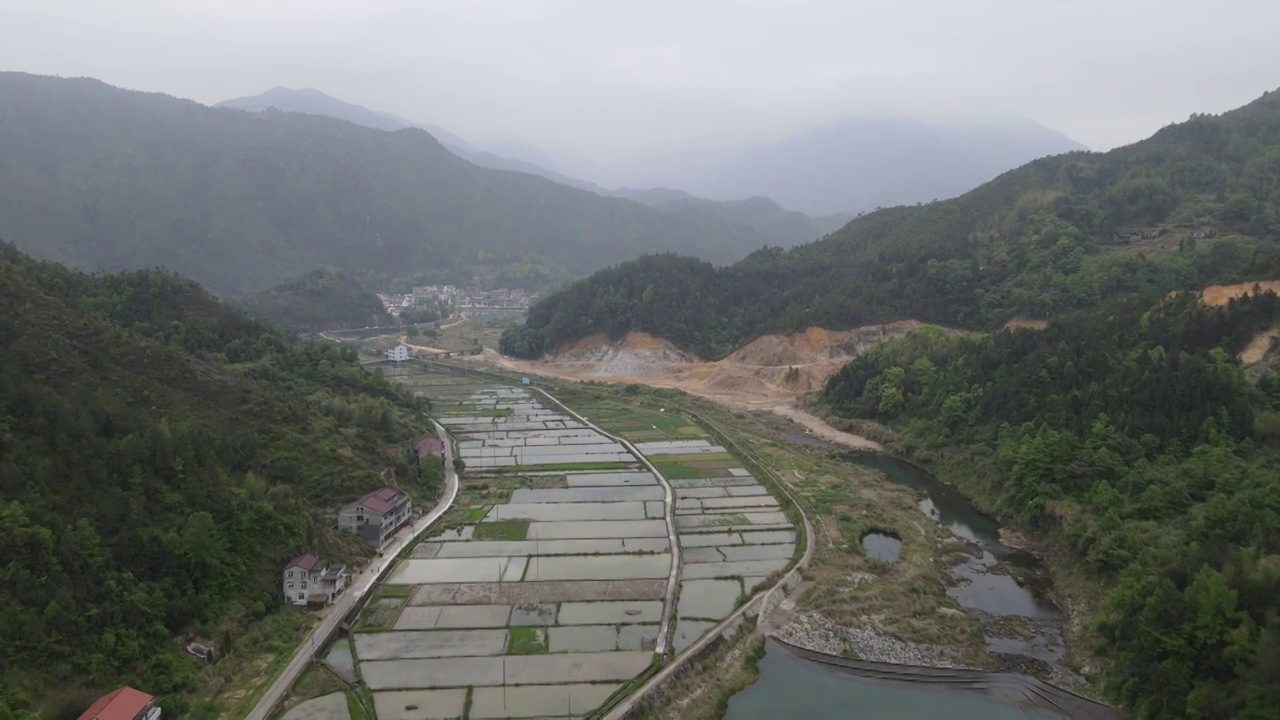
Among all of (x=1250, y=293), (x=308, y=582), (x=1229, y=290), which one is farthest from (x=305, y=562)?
(x=1229, y=290)

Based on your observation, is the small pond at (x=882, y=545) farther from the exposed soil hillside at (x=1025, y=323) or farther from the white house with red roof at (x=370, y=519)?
the exposed soil hillside at (x=1025, y=323)

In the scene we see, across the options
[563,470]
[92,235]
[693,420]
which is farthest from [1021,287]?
[92,235]

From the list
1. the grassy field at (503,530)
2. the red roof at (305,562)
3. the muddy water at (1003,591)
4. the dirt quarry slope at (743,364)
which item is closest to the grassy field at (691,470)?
the grassy field at (503,530)

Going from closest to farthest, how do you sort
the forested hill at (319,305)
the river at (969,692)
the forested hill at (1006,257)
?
the river at (969,692)
the forested hill at (1006,257)
the forested hill at (319,305)

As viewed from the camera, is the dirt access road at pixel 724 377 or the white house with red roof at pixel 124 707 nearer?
the white house with red roof at pixel 124 707

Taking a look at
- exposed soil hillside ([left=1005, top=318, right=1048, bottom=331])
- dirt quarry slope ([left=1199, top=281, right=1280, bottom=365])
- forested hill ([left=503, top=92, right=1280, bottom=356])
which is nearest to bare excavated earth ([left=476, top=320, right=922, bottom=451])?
forested hill ([left=503, top=92, right=1280, bottom=356])

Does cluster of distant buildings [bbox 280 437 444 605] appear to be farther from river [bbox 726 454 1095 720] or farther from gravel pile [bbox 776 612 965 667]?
gravel pile [bbox 776 612 965 667]

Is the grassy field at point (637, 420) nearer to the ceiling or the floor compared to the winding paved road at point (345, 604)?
nearer to the floor
